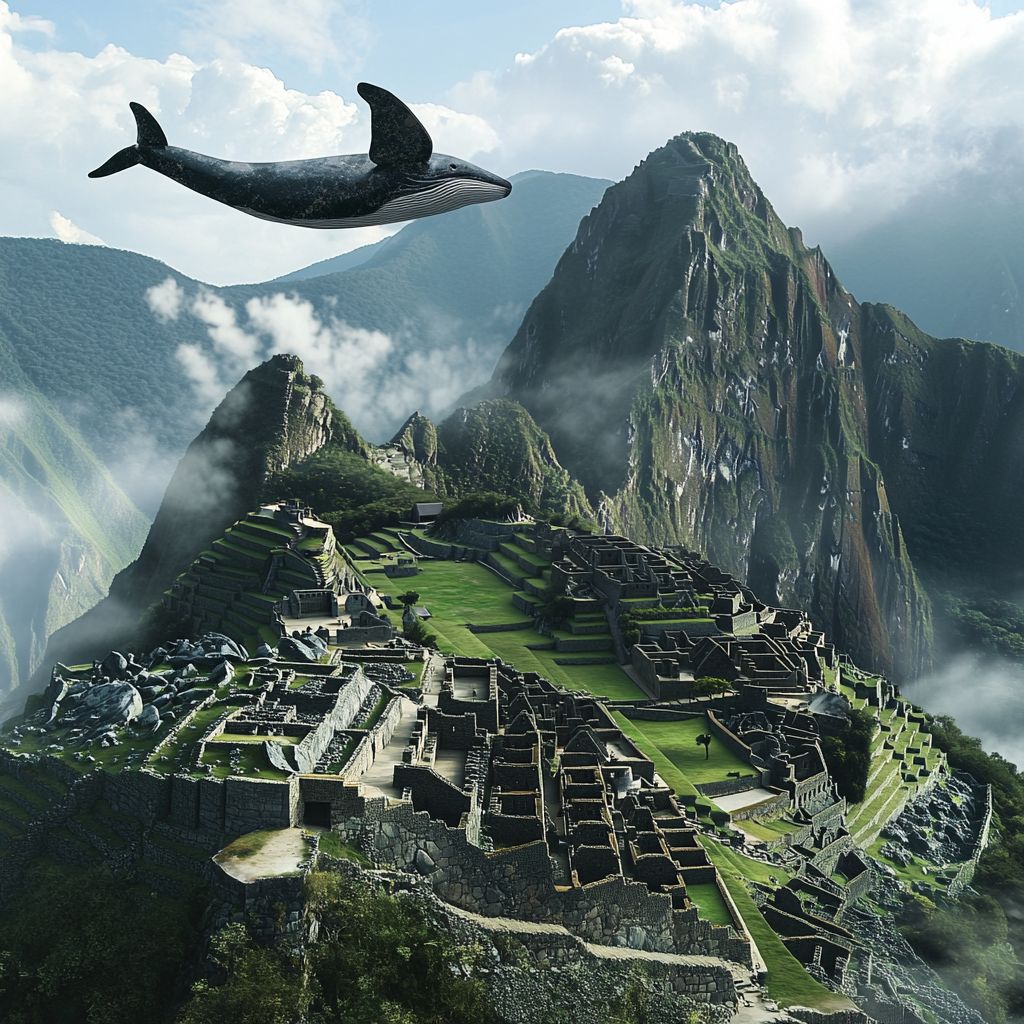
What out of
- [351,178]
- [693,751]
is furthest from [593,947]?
[693,751]

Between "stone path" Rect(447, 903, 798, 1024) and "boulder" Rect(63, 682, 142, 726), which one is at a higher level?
"boulder" Rect(63, 682, 142, 726)

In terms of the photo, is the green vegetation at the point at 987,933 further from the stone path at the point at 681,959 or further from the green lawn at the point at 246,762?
the green lawn at the point at 246,762

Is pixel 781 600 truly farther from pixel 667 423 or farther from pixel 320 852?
pixel 320 852

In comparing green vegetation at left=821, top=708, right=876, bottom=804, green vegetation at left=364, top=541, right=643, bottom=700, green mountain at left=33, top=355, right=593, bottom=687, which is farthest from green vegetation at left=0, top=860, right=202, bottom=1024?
green mountain at left=33, top=355, right=593, bottom=687

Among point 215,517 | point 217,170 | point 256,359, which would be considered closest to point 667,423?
point 256,359

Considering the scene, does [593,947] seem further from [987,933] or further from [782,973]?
[987,933]

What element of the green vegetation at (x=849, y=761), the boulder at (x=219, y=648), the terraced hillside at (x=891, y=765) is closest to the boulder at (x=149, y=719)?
the boulder at (x=219, y=648)

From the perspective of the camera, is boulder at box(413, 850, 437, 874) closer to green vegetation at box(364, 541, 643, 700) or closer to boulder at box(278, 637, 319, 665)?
boulder at box(278, 637, 319, 665)
